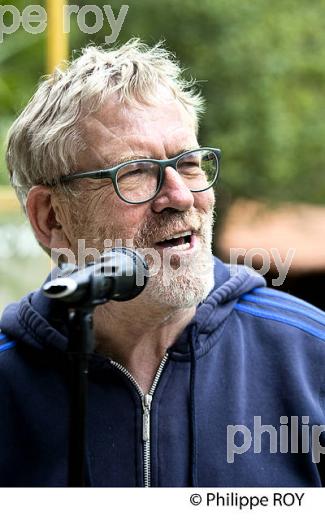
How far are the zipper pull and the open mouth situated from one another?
42 centimetres

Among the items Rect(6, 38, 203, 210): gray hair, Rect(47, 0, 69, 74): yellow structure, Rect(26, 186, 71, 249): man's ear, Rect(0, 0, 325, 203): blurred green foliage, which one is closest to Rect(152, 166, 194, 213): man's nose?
Rect(6, 38, 203, 210): gray hair

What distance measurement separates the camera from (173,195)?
96.9 inches

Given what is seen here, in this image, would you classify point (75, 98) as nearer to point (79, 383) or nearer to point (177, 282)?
point (177, 282)

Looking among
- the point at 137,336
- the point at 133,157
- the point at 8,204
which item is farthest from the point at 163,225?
the point at 8,204

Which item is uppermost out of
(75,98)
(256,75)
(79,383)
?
(256,75)

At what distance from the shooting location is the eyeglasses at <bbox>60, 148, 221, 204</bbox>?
2.48 m

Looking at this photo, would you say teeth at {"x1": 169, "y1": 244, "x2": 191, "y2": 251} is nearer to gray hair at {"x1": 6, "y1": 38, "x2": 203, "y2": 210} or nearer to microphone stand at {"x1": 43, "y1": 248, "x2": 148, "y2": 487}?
gray hair at {"x1": 6, "y1": 38, "x2": 203, "y2": 210}

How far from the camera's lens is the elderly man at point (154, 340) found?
2436 mm

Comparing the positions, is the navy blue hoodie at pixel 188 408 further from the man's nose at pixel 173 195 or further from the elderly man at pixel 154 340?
the man's nose at pixel 173 195

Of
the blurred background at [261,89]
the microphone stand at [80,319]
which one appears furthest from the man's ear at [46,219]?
the blurred background at [261,89]

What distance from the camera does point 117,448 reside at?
8.03ft

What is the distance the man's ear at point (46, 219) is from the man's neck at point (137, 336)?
302mm
